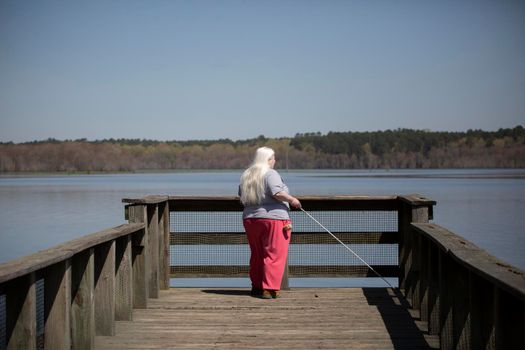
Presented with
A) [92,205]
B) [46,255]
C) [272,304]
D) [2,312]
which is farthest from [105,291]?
[92,205]

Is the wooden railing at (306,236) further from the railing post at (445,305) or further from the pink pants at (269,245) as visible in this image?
the railing post at (445,305)

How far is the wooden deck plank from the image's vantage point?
540 centimetres

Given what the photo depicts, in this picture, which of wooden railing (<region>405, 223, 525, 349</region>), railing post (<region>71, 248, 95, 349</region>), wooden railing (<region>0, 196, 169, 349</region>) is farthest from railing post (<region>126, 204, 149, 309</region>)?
wooden railing (<region>405, 223, 525, 349</region>)

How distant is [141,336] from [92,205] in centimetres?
3159

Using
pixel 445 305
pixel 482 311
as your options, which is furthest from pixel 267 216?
pixel 482 311

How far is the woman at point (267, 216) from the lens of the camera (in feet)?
23.3

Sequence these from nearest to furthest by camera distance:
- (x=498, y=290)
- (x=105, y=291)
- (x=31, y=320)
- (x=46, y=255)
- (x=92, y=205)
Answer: (x=498, y=290) → (x=31, y=320) → (x=46, y=255) → (x=105, y=291) → (x=92, y=205)

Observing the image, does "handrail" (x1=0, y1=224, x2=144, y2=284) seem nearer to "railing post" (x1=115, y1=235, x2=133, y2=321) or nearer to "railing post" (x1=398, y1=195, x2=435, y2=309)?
"railing post" (x1=115, y1=235, x2=133, y2=321)

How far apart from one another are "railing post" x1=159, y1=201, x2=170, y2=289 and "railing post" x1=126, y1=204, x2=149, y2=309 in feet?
3.23

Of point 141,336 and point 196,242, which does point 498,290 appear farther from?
point 196,242

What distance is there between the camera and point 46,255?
159 inches

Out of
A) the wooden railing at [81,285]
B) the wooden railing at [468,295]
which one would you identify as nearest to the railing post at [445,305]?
the wooden railing at [468,295]

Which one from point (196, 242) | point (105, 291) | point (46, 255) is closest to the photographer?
point (46, 255)

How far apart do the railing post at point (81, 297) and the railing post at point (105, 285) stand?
22.3 inches
